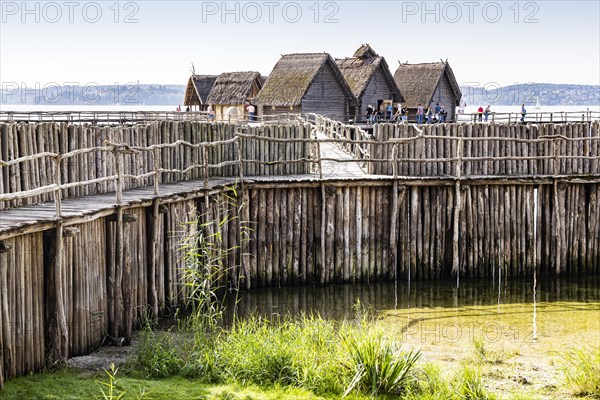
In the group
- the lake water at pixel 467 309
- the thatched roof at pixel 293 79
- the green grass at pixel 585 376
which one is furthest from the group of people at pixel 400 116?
the green grass at pixel 585 376

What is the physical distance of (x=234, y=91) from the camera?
55.3m

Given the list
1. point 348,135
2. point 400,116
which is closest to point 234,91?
point 400,116

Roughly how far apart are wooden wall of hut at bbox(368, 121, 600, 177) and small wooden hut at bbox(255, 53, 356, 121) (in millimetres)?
21591

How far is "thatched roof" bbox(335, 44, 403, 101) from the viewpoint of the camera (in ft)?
163

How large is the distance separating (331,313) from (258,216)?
3.42 m

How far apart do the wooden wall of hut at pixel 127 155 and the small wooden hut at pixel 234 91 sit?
29597 mm

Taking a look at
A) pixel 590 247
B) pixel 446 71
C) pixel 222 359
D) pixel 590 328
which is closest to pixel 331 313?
Result: pixel 590 328

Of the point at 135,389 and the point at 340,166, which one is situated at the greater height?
the point at 340,166

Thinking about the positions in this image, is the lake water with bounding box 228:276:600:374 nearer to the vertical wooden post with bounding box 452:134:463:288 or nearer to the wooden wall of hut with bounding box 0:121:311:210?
the vertical wooden post with bounding box 452:134:463:288

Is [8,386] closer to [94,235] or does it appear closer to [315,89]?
[94,235]

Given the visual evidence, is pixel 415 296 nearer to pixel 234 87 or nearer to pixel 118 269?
pixel 118 269

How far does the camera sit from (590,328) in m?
17.6

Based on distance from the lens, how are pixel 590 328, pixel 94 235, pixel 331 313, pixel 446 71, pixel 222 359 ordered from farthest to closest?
pixel 446 71 → pixel 331 313 → pixel 590 328 → pixel 94 235 → pixel 222 359

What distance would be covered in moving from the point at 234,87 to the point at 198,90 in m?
4.49
